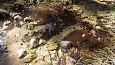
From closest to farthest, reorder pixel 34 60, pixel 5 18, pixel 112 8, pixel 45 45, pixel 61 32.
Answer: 1. pixel 34 60
2. pixel 45 45
3. pixel 61 32
4. pixel 5 18
5. pixel 112 8

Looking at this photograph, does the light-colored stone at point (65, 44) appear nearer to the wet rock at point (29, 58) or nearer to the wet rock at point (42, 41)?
the wet rock at point (42, 41)

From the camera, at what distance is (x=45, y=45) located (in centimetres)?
252

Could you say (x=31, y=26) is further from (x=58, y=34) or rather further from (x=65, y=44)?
(x=65, y=44)

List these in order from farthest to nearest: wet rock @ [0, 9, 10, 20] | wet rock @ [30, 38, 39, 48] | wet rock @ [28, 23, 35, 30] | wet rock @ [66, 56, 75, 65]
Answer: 1. wet rock @ [0, 9, 10, 20]
2. wet rock @ [28, 23, 35, 30]
3. wet rock @ [30, 38, 39, 48]
4. wet rock @ [66, 56, 75, 65]

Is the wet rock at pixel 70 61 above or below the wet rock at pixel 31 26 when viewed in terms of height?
below

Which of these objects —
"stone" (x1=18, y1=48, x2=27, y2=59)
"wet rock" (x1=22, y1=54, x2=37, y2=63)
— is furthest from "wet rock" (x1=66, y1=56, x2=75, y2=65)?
"stone" (x1=18, y1=48, x2=27, y2=59)

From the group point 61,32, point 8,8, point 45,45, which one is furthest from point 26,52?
point 8,8

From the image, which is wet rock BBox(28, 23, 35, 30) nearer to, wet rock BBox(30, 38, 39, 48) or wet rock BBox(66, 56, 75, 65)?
wet rock BBox(30, 38, 39, 48)

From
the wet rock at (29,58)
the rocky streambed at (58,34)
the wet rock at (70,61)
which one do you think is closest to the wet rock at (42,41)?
the rocky streambed at (58,34)

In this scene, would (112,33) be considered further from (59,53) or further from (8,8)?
(8,8)

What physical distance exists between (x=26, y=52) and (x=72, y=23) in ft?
2.65

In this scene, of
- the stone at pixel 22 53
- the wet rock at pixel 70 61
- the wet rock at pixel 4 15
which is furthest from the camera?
the wet rock at pixel 4 15

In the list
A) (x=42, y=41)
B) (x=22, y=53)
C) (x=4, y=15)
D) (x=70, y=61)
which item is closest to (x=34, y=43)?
(x=42, y=41)

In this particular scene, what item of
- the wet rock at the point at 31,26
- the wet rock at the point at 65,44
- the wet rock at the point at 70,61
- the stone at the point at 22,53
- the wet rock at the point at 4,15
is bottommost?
the wet rock at the point at 70,61
